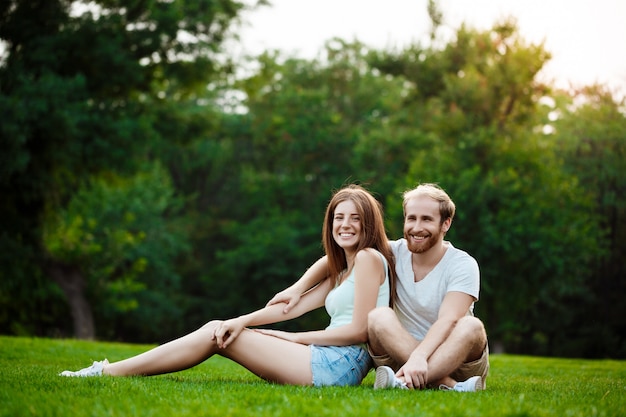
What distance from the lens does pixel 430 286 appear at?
6098 millimetres

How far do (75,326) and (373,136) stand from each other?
13.1 m

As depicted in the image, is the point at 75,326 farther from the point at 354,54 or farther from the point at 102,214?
the point at 354,54

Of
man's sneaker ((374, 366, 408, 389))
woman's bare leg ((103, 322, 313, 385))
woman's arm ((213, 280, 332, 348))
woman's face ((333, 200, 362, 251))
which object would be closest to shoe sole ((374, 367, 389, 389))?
man's sneaker ((374, 366, 408, 389))

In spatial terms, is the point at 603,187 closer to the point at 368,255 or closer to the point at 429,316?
the point at 429,316

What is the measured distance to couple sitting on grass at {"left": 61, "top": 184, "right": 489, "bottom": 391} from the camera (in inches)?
226

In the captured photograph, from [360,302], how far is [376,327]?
0.26 metres

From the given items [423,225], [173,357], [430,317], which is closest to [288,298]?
[173,357]

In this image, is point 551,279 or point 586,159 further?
point 586,159

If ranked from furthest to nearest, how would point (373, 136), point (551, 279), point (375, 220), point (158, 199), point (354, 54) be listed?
point (354, 54), point (158, 199), point (373, 136), point (551, 279), point (375, 220)

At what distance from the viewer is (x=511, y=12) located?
2783 centimetres

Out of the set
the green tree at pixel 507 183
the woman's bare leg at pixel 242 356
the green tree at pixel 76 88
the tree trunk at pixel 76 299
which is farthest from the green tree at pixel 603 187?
the woman's bare leg at pixel 242 356

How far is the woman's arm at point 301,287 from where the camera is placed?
21.5ft

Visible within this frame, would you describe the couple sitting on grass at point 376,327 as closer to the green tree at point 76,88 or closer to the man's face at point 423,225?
the man's face at point 423,225

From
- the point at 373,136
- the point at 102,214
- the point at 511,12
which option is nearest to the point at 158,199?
the point at 102,214
